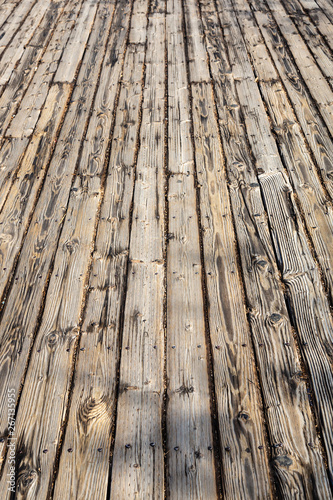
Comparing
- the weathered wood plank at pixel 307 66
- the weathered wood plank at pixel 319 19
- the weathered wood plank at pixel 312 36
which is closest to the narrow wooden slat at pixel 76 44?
the weathered wood plank at pixel 307 66

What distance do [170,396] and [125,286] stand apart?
0.47 metres

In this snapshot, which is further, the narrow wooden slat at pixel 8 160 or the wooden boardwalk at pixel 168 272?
the narrow wooden slat at pixel 8 160

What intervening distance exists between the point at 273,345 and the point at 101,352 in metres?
0.58

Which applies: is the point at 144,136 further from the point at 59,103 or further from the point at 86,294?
the point at 86,294

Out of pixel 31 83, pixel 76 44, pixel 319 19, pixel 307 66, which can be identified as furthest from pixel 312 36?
pixel 31 83

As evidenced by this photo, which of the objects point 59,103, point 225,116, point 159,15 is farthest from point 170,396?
point 159,15

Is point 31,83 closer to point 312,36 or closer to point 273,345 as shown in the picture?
point 312,36

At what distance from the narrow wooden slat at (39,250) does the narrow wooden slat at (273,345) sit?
0.73m

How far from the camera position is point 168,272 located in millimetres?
1577

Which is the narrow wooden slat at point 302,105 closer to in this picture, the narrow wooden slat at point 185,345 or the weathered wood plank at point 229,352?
the weathered wood plank at point 229,352

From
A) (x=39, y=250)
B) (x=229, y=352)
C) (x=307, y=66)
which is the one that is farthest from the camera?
(x=307, y=66)

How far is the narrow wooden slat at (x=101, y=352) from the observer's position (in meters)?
1.10

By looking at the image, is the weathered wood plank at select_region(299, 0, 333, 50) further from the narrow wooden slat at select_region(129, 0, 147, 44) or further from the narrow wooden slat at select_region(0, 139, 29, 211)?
the narrow wooden slat at select_region(0, 139, 29, 211)

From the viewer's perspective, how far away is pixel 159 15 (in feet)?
11.2
